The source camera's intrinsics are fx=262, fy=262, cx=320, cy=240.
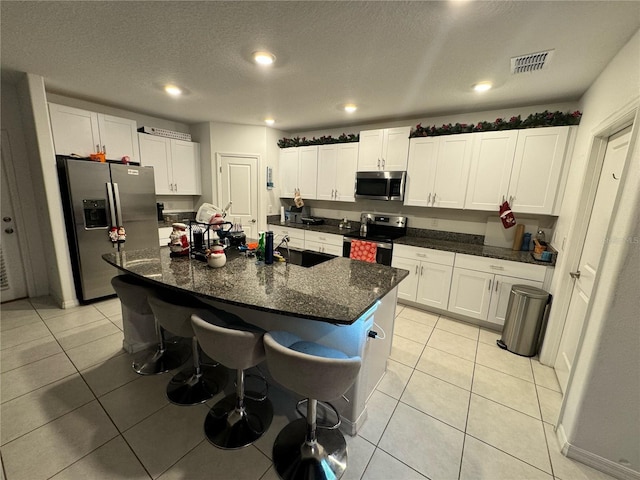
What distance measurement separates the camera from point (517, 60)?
1972 mm

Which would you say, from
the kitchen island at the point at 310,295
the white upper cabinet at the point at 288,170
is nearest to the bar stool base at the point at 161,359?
the kitchen island at the point at 310,295

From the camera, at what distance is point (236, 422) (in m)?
1.66

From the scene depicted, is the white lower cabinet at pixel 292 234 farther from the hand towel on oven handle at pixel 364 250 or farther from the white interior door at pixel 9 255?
the white interior door at pixel 9 255

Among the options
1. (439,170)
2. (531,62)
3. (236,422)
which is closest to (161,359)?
(236,422)

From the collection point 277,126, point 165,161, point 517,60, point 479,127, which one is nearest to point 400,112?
point 479,127

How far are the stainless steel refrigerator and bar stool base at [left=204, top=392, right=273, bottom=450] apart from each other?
2.64 meters

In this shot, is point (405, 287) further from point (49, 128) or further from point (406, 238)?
point (49, 128)

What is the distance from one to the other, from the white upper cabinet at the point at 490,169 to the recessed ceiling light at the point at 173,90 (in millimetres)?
3400

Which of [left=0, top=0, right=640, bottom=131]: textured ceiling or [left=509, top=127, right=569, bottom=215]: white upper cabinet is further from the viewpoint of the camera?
[left=509, top=127, right=569, bottom=215]: white upper cabinet

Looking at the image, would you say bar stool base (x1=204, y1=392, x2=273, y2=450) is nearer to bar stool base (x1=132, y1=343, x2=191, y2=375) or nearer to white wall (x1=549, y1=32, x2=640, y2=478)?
bar stool base (x1=132, y1=343, x2=191, y2=375)

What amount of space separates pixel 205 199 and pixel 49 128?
201 cm

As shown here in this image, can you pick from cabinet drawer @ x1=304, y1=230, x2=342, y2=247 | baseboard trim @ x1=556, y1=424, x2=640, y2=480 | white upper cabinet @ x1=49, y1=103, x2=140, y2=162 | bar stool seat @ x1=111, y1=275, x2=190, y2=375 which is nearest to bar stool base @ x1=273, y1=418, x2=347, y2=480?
bar stool seat @ x1=111, y1=275, x2=190, y2=375

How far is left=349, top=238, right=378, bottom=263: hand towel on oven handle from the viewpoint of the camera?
11.7ft

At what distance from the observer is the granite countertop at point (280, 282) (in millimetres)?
1315
